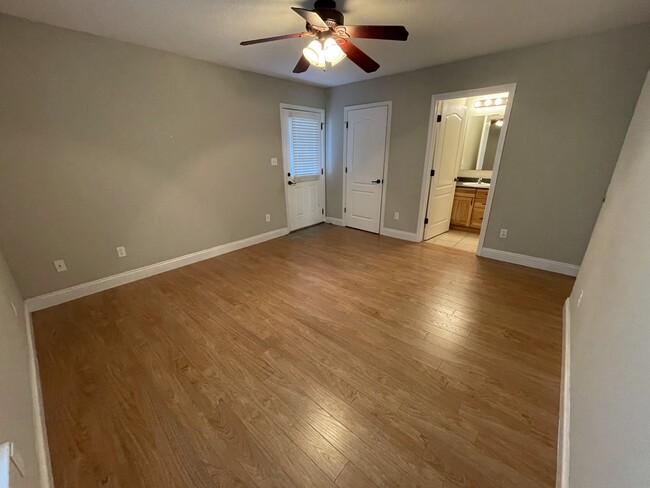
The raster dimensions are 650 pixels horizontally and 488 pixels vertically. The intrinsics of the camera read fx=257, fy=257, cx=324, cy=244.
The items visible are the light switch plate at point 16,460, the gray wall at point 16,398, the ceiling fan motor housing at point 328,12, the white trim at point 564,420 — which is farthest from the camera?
the ceiling fan motor housing at point 328,12

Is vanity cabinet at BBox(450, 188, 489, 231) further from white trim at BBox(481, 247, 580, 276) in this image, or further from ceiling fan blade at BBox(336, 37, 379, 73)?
ceiling fan blade at BBox(336, 37, 379, 73)

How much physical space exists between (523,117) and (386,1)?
2095 millimetres

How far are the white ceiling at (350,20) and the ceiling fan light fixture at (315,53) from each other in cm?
27

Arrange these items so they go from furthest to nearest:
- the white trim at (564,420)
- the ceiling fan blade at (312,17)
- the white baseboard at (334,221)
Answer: the white baseboard at (334,221) → the ceiling fan blade at (312,17) → the white trim at (564,420)

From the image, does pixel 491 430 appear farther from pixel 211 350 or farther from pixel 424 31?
pixel 424 31

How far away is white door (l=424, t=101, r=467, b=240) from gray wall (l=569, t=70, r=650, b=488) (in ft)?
7.05

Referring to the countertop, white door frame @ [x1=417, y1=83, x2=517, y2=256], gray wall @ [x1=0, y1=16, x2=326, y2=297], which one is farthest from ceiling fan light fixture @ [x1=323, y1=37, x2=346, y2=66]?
the countertop

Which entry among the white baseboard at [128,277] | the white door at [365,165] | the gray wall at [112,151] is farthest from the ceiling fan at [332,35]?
the white baseboard at [128,277]

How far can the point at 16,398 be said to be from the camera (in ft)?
3.87

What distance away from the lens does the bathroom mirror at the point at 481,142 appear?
4.41m

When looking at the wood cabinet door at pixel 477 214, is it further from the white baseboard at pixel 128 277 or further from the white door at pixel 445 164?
the white baseboard at pixel 128 277

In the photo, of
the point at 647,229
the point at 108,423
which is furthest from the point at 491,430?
the point at 108,423

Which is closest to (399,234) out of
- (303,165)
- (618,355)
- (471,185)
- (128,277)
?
(471,185)

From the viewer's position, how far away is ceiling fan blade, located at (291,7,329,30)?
164 centimetres
